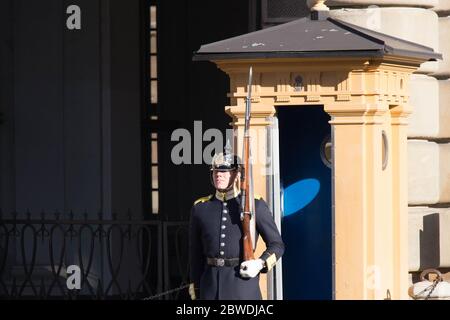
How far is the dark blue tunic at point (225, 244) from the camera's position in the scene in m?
11.4

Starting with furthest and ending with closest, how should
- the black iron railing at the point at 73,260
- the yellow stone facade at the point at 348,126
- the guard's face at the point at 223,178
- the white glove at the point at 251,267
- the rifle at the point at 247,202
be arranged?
the black iron railing at the point at 73,260 → the yellow stone facade at the point at 348,126 → the guard's face at the point at 223,178 → the rifle at the point at 247,202 → the white glove at the point at 251,267

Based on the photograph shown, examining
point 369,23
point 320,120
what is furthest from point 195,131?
point 320,120

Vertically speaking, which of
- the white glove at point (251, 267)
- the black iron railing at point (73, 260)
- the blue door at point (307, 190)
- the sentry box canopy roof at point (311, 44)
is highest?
the sentry box canopy roof at point (311, 44)

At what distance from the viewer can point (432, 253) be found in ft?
48.6

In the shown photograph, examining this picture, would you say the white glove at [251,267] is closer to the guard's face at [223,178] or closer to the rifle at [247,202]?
the rifle at [247,202]

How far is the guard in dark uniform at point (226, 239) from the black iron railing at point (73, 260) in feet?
13.3

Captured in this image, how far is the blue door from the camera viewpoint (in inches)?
493

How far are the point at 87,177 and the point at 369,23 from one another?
335 centimetres

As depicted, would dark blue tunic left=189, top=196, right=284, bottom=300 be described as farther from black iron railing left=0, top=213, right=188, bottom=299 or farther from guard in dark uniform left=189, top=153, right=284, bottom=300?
black iron railing left=0, top=213, right=188, bottom=299

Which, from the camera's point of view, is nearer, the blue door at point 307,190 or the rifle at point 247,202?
the rifle at point 247,202

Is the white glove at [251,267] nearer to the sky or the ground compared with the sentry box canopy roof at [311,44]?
nearer to the ground

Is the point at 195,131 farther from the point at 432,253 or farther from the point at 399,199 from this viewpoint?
the point at 399,199

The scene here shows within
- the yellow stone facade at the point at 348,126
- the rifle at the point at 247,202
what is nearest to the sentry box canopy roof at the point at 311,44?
the yellow stone facade at the point at 348,126

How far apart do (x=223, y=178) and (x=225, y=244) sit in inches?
16.8
